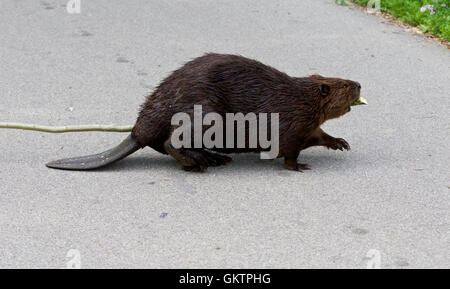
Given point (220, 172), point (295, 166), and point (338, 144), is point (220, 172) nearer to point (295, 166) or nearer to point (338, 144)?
point (295, 166)

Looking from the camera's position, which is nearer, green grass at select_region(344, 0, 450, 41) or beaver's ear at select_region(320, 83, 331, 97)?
beaver's ear at select_region(320, 83, 331, 97)

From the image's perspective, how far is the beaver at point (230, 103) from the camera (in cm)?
439

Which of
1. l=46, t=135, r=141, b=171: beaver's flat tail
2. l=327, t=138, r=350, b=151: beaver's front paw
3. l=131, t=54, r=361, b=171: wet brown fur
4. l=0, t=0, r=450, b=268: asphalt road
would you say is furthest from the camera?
l=327, t=138, r=350, b=151: beaver's front paw

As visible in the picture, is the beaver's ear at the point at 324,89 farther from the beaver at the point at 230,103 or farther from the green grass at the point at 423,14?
the green grass at the point at 423,14

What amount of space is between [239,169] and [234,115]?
0.42m

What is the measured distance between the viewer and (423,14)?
781 cm

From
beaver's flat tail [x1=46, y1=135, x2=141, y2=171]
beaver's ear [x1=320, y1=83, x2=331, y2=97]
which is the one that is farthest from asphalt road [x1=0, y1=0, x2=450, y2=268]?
beaver's ear [x1=320, y1=83, x2=331, y2=97]

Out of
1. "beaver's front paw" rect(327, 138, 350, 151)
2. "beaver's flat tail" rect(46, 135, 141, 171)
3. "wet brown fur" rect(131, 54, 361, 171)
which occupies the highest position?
"wet brown fur" rect(131, 54, 361, 171)

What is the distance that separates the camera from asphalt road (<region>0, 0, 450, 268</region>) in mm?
3678

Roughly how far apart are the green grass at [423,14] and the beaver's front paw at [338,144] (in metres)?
3.17

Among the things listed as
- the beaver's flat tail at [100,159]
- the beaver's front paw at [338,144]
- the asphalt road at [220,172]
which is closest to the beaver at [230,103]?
the beaver's flat tail at [100,159]

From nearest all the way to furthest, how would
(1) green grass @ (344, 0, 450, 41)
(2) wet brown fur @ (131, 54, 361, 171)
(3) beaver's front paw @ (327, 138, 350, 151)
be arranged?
(2) wet brown fur @ (131, 54, 361, 171)
(3) beaver's front paw @ (327, 138, 350, 151)
(1) green grass @ (344, 0, 450, 41)

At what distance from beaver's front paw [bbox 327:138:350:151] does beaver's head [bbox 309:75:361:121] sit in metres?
0.26

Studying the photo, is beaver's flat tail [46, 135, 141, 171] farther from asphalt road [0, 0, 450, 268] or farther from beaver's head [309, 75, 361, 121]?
beaver's head [309, 75, 361, 121]
